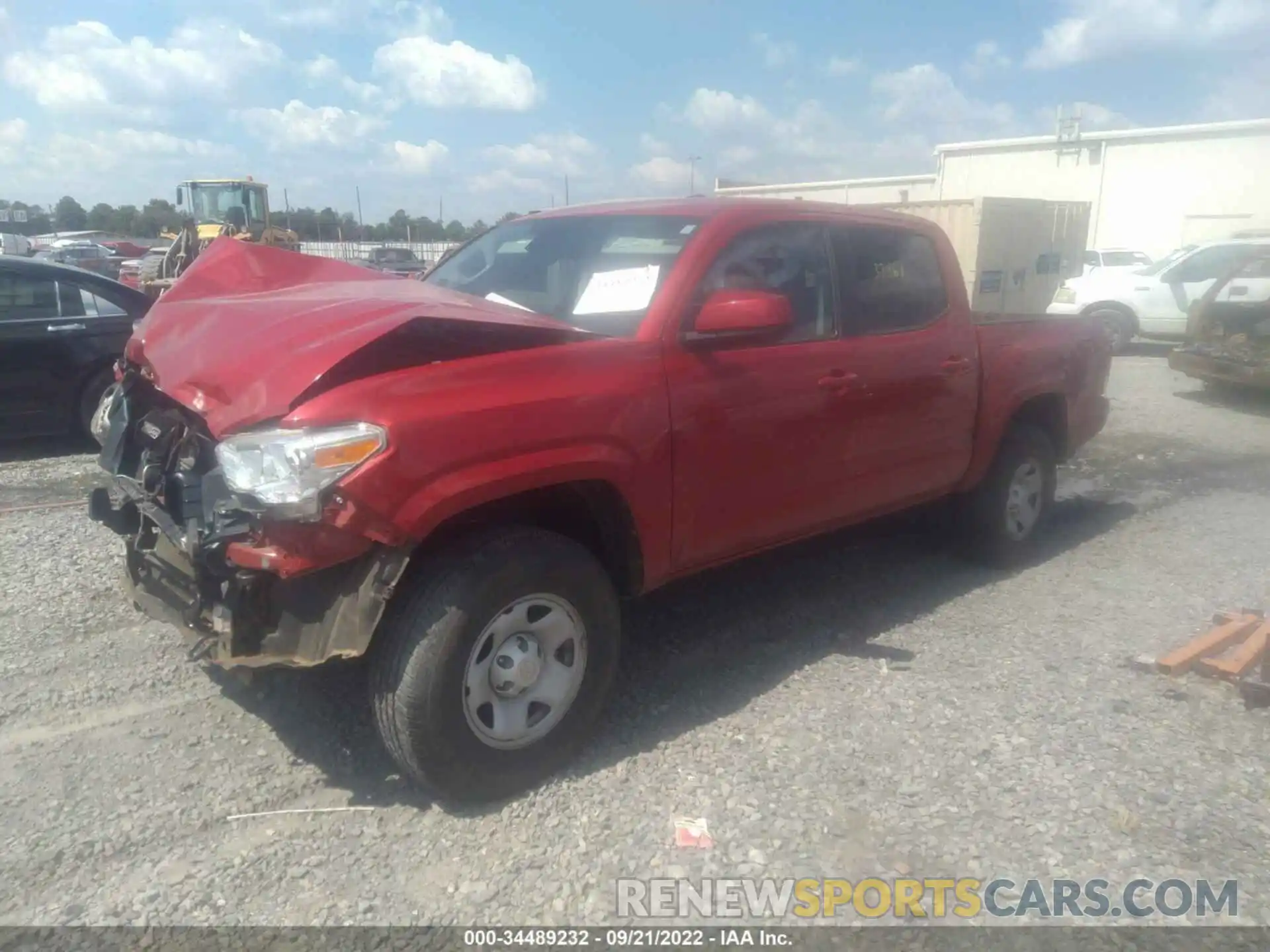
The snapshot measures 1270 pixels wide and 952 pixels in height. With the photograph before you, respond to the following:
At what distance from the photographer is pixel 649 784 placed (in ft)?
10.6

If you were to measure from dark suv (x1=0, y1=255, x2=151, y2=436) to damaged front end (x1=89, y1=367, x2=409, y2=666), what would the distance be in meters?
5.00

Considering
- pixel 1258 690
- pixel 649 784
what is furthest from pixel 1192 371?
pixel 649 784

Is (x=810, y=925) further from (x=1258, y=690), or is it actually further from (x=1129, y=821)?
(x=1258, y=690)

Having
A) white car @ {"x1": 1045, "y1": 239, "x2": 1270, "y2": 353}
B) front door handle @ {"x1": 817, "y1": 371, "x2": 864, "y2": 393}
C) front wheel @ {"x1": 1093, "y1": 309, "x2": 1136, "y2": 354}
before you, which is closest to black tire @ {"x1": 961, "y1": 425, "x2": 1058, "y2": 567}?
front door handle @ {"x1": 817, "y1": 371, "x2": 864, "y2": 393}

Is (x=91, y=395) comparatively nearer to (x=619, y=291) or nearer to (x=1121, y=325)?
(x=619, y=291)

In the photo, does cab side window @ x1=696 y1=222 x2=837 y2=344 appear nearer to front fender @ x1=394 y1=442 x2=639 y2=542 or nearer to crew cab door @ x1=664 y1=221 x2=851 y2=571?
crew cab door @ x1=664 y1=221 x2=851 y2=571

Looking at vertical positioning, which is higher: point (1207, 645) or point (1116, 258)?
point (1116, 258)

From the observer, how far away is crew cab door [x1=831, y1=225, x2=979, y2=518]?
420 centimetres

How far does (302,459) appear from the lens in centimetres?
264

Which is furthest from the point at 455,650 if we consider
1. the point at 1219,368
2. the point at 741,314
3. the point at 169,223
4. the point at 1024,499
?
the point at 169,223

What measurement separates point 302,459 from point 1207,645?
12.2ft

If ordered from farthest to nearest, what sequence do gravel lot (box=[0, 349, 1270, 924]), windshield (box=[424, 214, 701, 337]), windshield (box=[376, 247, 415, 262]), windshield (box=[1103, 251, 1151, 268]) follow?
windshield (box=[376, 247, 415, 262]) → windshield (box=[1103, 251, 1151, 268]) → windshield (box=[424, 214, 701, 337]) → gravel lot (box=[0, 349, 1270, 924])

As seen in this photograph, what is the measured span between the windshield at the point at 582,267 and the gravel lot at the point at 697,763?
1.52m

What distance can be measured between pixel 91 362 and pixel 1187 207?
25147mm
